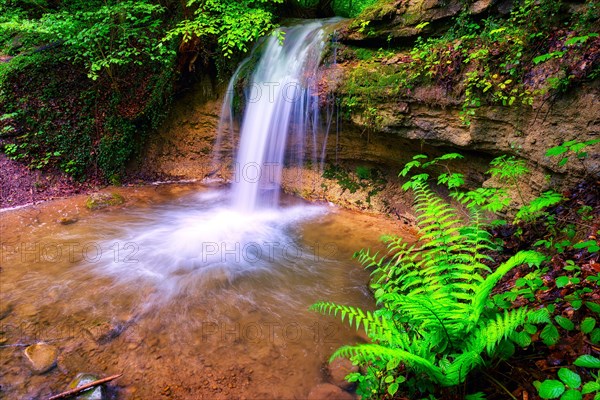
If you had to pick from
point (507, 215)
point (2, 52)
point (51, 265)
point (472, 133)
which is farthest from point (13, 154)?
point (507, 215)

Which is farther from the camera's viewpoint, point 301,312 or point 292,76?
point 292,76

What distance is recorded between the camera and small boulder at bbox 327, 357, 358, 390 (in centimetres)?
292

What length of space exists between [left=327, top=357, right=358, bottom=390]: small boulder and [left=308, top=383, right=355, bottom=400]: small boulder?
2.2 inches

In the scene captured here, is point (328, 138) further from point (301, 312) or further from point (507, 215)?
point (301, 312)

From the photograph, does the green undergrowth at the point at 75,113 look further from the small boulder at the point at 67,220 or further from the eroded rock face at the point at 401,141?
the small boulder at the point at 67,220

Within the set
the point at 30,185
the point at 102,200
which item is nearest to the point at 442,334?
the point at 102,200

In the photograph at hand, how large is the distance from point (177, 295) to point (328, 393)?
2.20 metres

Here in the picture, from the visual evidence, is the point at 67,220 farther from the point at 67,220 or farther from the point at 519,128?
the point at 519,128

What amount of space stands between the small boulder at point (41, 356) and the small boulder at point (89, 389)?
34 cm

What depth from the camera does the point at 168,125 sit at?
8.46 m

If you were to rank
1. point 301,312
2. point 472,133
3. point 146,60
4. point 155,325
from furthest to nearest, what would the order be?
point 146,60 → point 472,133 → point 301,312 → point 155,325

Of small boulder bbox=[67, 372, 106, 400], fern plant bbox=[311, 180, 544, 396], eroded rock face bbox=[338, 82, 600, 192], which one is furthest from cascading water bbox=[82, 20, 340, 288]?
fern plant bbox=[311, 180, 544, 396]

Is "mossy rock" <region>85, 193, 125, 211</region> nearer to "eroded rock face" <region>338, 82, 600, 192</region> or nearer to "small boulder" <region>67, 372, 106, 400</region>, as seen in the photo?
"small boulder" <region>67, 372, 106, 400</region>

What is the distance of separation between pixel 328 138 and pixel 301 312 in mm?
3900
